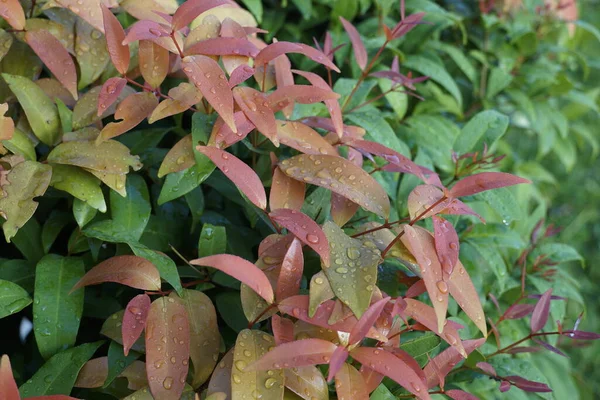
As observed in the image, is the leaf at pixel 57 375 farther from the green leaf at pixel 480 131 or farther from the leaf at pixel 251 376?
the green leaf at pixel 480 131

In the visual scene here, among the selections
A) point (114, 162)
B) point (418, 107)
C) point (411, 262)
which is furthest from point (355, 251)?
point (418, 107)

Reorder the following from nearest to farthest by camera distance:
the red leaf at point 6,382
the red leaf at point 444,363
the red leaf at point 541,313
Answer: the red leaf at point 6,382
the red leaf at point 444,363
the red leaf at point 541,313

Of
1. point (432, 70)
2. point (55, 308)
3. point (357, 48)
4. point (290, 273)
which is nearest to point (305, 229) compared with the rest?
point (290, 273)

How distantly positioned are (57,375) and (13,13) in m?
0.55

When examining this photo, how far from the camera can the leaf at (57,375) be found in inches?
33.7

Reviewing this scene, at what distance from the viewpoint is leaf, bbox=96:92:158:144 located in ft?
2.95

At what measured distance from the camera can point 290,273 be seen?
818 mm

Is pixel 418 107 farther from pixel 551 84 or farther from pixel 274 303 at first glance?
pixel 274 303

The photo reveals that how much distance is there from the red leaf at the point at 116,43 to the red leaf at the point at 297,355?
465 mm

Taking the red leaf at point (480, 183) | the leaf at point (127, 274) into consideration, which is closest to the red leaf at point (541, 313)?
the red leaf at point (480, 183)

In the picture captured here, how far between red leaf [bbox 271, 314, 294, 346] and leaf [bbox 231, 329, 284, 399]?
27 millimetres

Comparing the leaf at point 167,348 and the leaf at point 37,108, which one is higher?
the leaf at point 37,108

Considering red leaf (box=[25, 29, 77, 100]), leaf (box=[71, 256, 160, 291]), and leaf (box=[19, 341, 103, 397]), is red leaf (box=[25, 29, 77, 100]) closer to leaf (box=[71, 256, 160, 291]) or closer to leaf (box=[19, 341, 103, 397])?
leaf (box=[71, 256, 160, 291])

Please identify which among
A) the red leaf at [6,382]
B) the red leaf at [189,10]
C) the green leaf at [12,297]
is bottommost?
the green leaf at [12,297]
